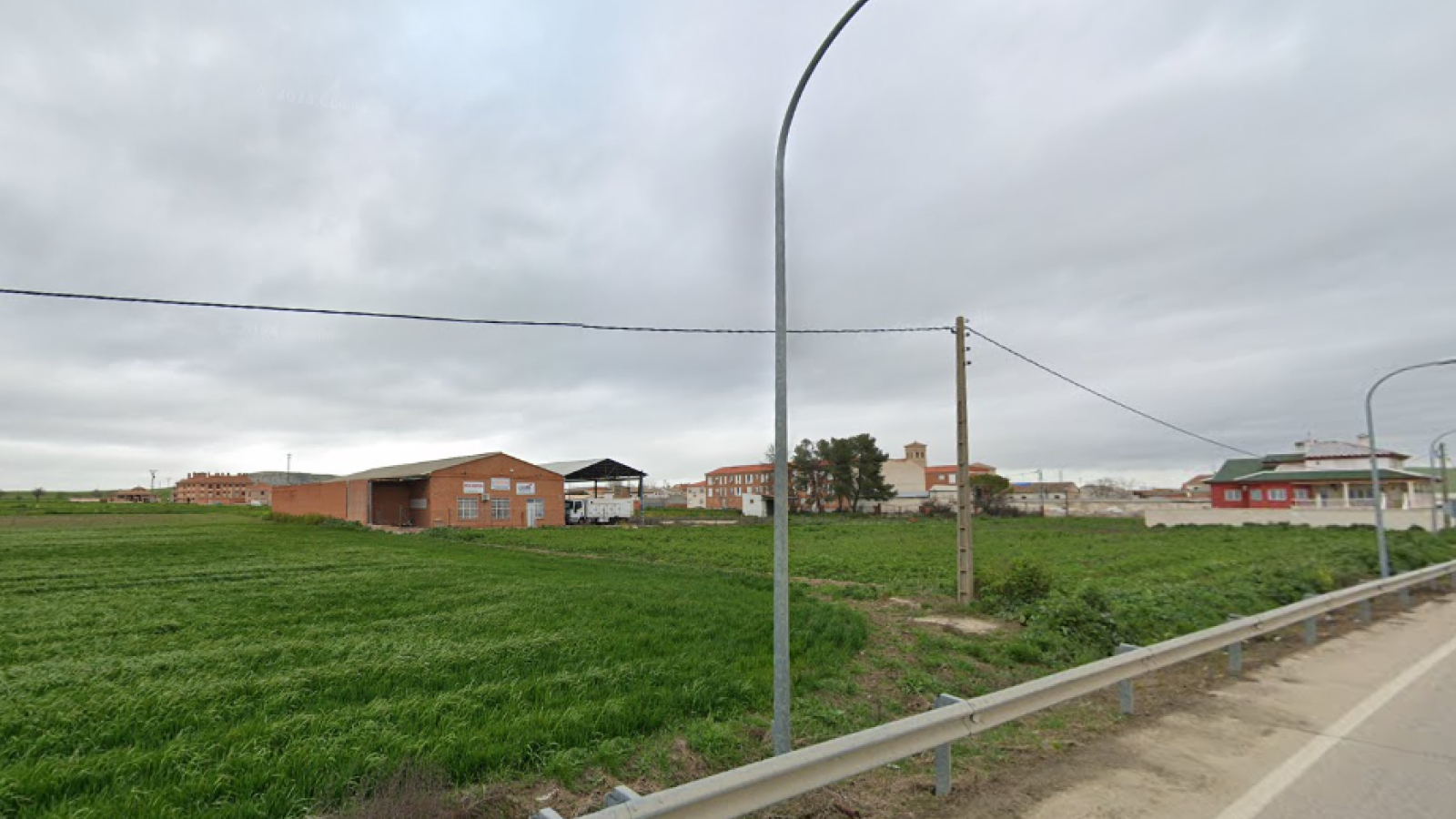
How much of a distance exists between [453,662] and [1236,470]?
79881mm

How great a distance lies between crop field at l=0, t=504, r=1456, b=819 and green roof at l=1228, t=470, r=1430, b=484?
46.3 metres

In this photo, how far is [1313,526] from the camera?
4281cm

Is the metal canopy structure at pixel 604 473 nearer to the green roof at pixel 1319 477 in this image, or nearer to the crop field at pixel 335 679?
the crop field at pixel 335 679

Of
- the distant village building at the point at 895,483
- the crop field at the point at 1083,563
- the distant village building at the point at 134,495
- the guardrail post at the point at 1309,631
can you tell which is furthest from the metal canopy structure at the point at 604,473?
the distant village building at the point at 134,495

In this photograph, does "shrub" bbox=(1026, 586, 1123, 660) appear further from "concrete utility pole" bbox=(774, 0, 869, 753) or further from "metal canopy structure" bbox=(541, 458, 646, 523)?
"metal canopy structure" bbox=(541, 458, 646, 523)

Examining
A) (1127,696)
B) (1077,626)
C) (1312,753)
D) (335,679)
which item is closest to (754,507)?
(1077,626)

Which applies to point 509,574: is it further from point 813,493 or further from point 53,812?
point 813,493

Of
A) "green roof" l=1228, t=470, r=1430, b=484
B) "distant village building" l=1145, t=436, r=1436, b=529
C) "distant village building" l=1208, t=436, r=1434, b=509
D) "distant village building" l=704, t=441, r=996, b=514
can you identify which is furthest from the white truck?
"green roof" l=1228, t=470, r=1430, b=484

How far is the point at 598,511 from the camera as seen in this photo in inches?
2286

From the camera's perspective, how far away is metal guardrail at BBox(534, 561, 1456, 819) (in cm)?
357

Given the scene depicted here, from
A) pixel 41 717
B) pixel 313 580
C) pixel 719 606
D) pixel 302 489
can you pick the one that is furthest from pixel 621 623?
pixel 302 489

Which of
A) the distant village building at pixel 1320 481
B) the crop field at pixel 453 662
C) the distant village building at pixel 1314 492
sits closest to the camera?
the crop field at pixel 453 662

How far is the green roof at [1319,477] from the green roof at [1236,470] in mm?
3040

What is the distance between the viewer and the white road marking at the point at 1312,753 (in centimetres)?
469
